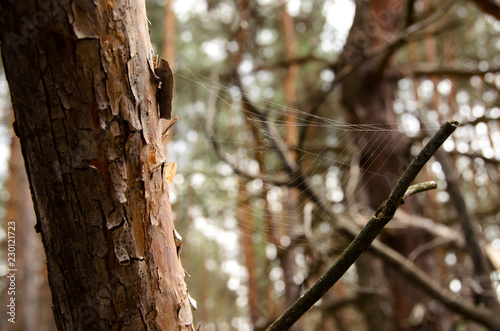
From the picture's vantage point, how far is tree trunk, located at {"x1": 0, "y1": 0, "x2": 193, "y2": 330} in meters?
0.71

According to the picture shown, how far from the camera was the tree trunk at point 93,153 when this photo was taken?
27.9 inches

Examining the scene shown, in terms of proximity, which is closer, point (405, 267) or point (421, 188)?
point (421, 188)

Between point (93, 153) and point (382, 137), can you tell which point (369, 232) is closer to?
point (93, 153)

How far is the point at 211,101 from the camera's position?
2.68 m

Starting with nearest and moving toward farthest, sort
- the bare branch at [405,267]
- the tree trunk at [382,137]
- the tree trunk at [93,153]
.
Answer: the tree trunk at [93,153] → the bare branch at [405,267] → the tree trunk at [382,137]

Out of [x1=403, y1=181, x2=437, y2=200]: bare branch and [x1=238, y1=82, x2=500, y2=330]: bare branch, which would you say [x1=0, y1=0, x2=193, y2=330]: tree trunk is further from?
[x1=238, y1=82, x2=500, y2=330]: bare branch

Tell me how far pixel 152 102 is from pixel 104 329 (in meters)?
0.48

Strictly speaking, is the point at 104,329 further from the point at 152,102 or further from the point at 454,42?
the point at 454,42

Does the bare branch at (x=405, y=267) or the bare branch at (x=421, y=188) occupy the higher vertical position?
the bare branch at (x=405, y=267)

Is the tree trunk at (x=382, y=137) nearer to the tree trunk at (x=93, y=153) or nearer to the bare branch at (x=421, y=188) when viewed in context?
the bare branch at (x=421, y=188)

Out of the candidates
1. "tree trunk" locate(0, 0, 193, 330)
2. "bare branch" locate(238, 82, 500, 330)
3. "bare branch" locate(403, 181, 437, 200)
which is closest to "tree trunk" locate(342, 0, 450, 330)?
"bare branch" locate(238, 82, 500, 330)

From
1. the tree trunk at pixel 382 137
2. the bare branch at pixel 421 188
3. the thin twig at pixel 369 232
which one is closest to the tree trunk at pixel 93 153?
the thin twig at pixel 369 232

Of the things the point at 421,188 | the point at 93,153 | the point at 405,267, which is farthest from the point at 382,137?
the point at 93,153

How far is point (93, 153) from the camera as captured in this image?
75cm
